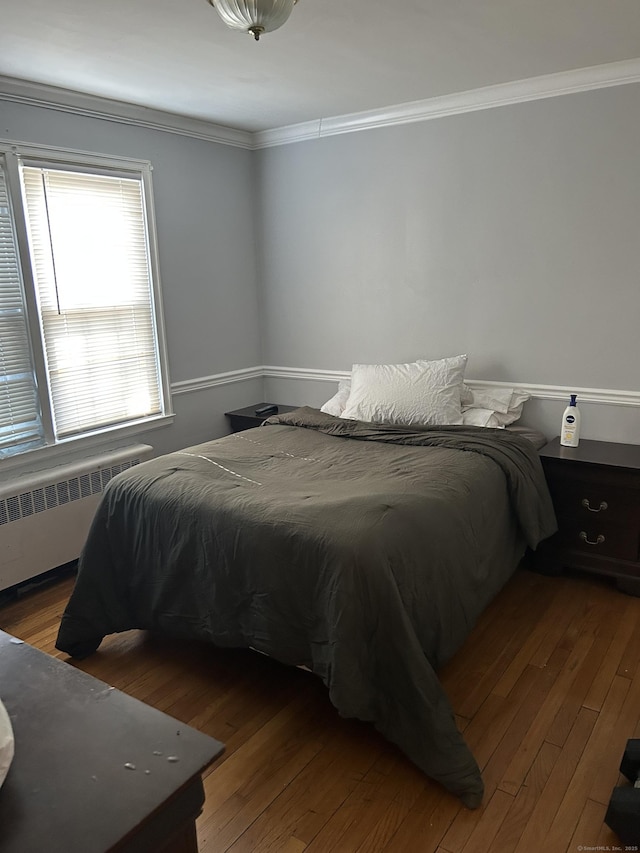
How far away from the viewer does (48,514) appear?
119 inches

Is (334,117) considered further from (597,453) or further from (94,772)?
(94,772)

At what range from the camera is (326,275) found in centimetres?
397

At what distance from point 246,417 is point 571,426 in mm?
2020

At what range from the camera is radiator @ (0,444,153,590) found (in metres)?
2.88

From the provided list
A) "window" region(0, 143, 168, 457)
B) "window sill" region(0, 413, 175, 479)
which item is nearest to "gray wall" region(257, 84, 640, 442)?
"window" region(0, 143, 168, 457)

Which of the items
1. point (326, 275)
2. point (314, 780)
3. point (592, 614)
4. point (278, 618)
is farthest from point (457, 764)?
point (326, 275)

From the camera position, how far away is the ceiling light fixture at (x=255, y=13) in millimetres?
1682

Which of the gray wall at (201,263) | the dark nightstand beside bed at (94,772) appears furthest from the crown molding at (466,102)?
the dark nightstand beside bed at (94,772)

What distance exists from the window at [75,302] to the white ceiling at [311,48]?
0.46 meters

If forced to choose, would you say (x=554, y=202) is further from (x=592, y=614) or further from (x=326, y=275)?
(x=592, y=614)

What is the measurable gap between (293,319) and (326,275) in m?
0.40

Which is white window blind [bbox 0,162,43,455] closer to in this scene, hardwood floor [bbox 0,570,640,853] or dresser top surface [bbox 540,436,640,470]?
hardwood floor [bbox 0,570,640,853]

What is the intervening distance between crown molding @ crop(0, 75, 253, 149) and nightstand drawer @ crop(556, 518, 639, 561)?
Answer: 3.01 meters

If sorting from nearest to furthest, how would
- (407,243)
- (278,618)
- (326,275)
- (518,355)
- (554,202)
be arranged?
(278,618) < (554,202) < (518,355) < (407,243) < (326,275)
